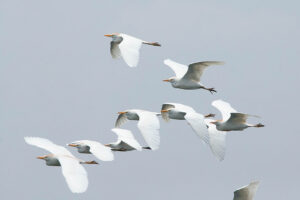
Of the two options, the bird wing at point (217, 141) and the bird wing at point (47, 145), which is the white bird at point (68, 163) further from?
the bird wing at point (217, 141)

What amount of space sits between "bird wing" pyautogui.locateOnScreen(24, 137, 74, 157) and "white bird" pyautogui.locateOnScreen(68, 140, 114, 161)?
63cm

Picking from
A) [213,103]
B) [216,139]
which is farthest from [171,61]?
[216,139]

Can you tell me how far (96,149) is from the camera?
33250 mm

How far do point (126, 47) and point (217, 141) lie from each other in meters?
3.32

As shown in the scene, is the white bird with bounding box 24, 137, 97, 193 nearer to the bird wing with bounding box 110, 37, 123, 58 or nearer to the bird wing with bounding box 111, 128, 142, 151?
the bird wing with bounding box 111, 128, 142, 151

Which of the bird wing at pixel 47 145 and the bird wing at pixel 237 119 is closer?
the bird wing at pixel 47 145

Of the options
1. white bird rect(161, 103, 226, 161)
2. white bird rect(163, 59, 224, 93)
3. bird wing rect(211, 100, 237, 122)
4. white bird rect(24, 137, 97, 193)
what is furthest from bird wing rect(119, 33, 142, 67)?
bird wing rect(211, 100, 237, 122)

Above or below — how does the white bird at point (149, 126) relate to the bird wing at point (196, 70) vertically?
below

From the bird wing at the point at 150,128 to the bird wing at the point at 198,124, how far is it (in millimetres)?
834

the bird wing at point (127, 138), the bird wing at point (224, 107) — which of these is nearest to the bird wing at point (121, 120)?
the bird wing at point (127, 138)

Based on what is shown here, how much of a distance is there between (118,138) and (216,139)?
2868 millimetres

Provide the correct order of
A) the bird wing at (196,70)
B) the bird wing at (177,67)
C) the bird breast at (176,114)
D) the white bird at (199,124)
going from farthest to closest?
the bird wing at (177,67), the bird breast at (176,114), the bird wing at (196,70), the white bird at (199,124)

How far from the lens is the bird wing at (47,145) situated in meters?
33.0

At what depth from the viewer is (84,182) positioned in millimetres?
28750
